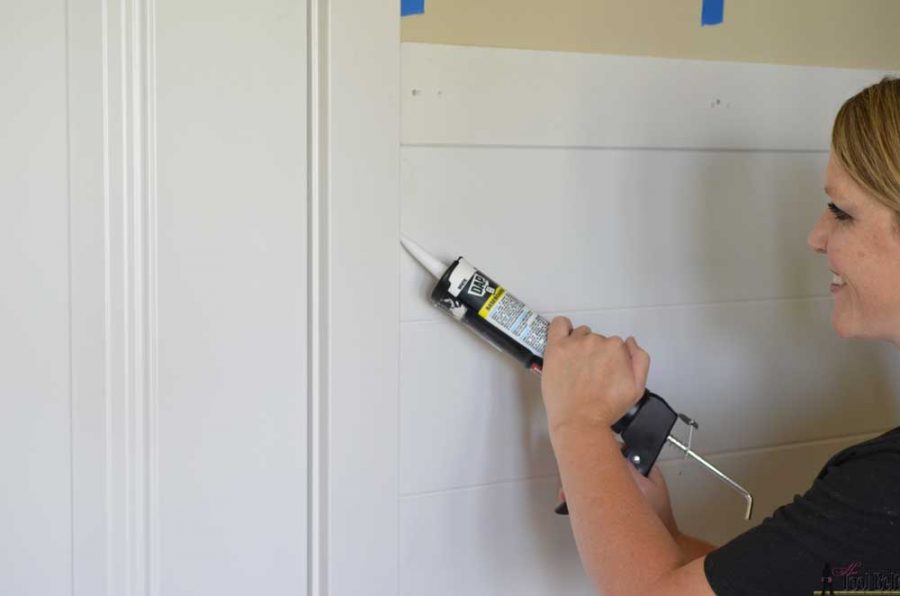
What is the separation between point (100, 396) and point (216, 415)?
0.12m

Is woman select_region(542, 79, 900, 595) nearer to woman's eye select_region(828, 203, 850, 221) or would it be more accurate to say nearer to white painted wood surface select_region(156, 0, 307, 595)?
woman's eye select_region(828, 203, 850, 221)

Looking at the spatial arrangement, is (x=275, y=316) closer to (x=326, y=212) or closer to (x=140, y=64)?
(x=326, y=212)

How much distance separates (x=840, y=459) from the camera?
0.93 m

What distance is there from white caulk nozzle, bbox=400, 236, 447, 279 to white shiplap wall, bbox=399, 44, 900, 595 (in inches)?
0.8

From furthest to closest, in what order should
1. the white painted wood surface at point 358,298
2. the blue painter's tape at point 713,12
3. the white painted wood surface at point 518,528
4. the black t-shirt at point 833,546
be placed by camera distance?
the blue painter's tape at point 713,12
the white painted wood surface at point 518,528
the white painted wood surface at point 358,298
the black t-shirt at point 833,546

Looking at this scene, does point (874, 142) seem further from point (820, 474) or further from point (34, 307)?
point (34, 307)

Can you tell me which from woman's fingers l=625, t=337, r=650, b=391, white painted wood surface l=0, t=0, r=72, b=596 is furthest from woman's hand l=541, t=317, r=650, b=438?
white painted wood surface l=0, t=0, r=72, b=596

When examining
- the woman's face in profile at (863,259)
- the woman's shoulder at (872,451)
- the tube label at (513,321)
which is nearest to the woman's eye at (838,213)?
the woman's face in profile at (863,259)

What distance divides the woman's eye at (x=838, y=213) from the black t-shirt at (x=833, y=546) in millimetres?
233

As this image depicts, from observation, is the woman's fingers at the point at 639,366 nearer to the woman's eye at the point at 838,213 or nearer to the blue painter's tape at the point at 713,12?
the woman's eye at the point at 838,213

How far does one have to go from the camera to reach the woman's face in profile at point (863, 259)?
95 centimetres

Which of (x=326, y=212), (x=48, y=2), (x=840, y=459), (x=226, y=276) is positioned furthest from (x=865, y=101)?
(x=48, y=2)

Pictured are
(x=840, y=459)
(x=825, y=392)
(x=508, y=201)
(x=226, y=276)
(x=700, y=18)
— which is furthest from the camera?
(x=825, y=392)

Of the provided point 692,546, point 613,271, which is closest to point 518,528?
point 692,546
